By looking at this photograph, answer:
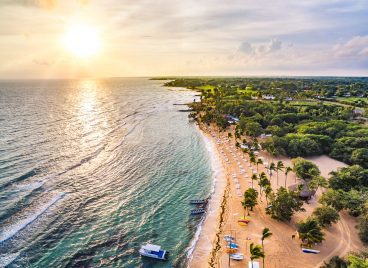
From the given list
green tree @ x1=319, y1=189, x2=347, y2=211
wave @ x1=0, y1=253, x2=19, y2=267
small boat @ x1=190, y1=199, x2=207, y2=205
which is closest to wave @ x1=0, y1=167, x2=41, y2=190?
wave @ x1=0, y1=253, x2=19, y2=267

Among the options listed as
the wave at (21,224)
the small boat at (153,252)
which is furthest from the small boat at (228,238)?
the wave at (21,224)

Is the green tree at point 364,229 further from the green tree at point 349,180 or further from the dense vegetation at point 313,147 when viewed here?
the green tree at point 349,180

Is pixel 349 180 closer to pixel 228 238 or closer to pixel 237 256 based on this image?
pixel 228 238

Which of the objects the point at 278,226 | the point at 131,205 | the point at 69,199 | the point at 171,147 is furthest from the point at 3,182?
the point at 278,226

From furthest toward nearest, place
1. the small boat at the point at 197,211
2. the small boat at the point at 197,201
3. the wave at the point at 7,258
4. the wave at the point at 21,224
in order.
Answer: the small boat at the point at 197,201 → the small boat at the point at 197,211 → the wave at the point at 21,224 → the wave at the point at 7,258

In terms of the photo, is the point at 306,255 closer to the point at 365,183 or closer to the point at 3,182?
the point at 365,183
